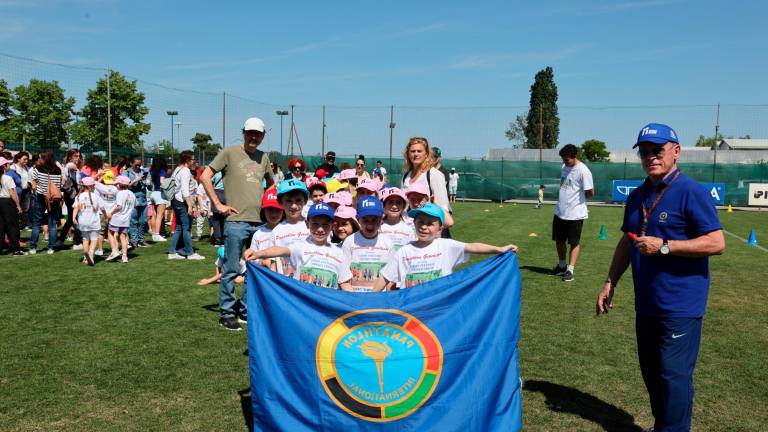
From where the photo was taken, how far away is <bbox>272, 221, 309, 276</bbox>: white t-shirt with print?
5.90 meters

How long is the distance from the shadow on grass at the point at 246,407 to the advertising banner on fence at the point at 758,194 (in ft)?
109

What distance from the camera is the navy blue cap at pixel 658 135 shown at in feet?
13.2

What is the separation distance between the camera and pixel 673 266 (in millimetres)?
4012

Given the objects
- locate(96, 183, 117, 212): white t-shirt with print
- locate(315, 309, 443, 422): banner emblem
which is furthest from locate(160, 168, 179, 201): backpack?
locate(315, 309, 443, 422): banner emblem

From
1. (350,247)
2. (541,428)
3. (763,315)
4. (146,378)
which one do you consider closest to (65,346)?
(146,378)

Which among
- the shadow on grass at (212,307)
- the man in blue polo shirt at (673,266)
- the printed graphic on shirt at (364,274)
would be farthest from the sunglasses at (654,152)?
the shadow on grass at (212,307)

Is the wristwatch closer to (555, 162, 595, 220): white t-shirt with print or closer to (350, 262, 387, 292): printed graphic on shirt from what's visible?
(350, 262, 387, 292): printed graphic on shirt

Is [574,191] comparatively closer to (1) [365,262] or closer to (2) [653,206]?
(1) [365,262]

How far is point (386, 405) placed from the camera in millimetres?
4035

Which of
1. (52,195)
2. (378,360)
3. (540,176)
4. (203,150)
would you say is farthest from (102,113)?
(378,360)

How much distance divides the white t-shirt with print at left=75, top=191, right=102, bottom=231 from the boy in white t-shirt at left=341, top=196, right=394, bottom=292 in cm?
787

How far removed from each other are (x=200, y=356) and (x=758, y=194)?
33.0m

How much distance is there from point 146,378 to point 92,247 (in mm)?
7057

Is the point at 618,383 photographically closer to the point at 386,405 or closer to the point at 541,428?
the point at 541,428
